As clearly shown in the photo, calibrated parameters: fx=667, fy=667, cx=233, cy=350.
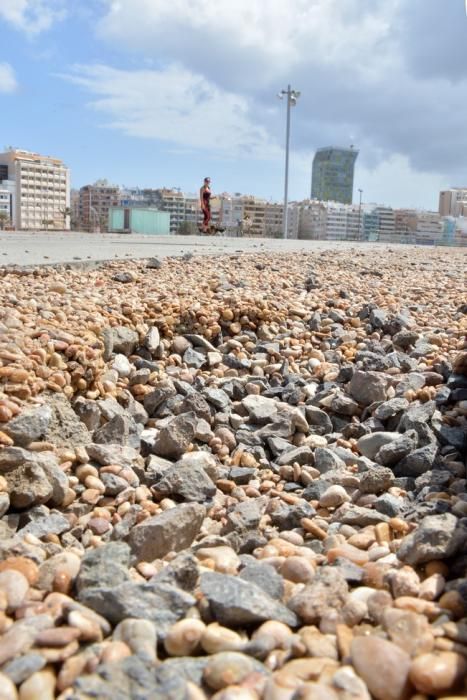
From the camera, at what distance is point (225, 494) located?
9.55 feet

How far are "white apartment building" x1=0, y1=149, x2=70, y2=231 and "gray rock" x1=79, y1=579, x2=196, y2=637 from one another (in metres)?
120

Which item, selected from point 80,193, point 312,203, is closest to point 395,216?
point 312,203

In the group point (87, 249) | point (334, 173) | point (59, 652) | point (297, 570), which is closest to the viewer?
point (59, 652)

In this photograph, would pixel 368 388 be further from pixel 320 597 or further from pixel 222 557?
pixel 320 597

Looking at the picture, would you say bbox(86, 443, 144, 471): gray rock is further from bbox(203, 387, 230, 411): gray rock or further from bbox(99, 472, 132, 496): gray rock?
bbox(203, 387, 230, 411): gray rock

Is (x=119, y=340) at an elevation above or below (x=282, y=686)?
above

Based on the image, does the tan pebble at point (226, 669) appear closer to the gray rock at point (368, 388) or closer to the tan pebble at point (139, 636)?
the tan pebble at point (139, 636)

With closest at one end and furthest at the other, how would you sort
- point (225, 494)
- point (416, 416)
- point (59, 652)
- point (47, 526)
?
point (59, 652) < point (47, 526) < point (225, 494) < point (416, 416)

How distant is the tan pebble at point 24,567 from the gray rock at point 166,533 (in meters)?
0.34

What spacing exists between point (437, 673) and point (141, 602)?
2.25ft

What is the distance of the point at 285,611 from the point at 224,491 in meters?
1.33

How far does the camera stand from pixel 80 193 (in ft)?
461

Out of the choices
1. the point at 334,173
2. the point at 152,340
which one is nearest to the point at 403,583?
the point at 152,340

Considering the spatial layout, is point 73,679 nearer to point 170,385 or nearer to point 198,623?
point 198,623
